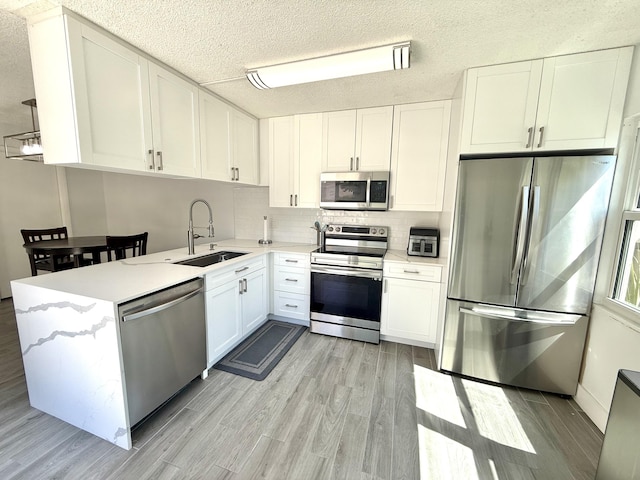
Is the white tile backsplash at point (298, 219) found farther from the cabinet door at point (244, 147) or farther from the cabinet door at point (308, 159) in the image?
the cabinet door at point (244, 147)

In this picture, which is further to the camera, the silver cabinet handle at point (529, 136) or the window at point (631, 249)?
the silver cabinet handle at point (529, 136)

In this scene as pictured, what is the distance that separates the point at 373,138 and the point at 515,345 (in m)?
2.28

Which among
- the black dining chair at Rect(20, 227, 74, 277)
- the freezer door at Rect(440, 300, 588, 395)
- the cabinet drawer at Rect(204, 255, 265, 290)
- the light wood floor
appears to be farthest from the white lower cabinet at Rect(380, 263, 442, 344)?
the black dining chair at Rect(20, 227, 74, 277)

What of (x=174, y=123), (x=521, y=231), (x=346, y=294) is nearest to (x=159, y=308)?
(x=174, y=123)

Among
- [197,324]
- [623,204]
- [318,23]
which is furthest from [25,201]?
[623,204]

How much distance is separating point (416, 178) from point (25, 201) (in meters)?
5.46

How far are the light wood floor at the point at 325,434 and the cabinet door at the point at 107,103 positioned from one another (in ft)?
5.55

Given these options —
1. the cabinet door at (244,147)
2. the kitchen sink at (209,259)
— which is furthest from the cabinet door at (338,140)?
the kitchen sink at (209,259)

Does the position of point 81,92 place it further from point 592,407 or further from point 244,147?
point 592,407

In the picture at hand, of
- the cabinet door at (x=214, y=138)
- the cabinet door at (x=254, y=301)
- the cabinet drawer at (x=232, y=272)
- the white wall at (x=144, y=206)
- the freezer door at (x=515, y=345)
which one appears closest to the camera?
the freezer door at (x=515, y=345)

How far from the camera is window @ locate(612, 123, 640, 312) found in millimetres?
1667

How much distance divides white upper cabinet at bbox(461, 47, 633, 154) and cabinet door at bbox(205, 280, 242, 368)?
2292 millimetres

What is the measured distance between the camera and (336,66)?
1854mm

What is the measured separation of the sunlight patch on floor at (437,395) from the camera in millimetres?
1826
